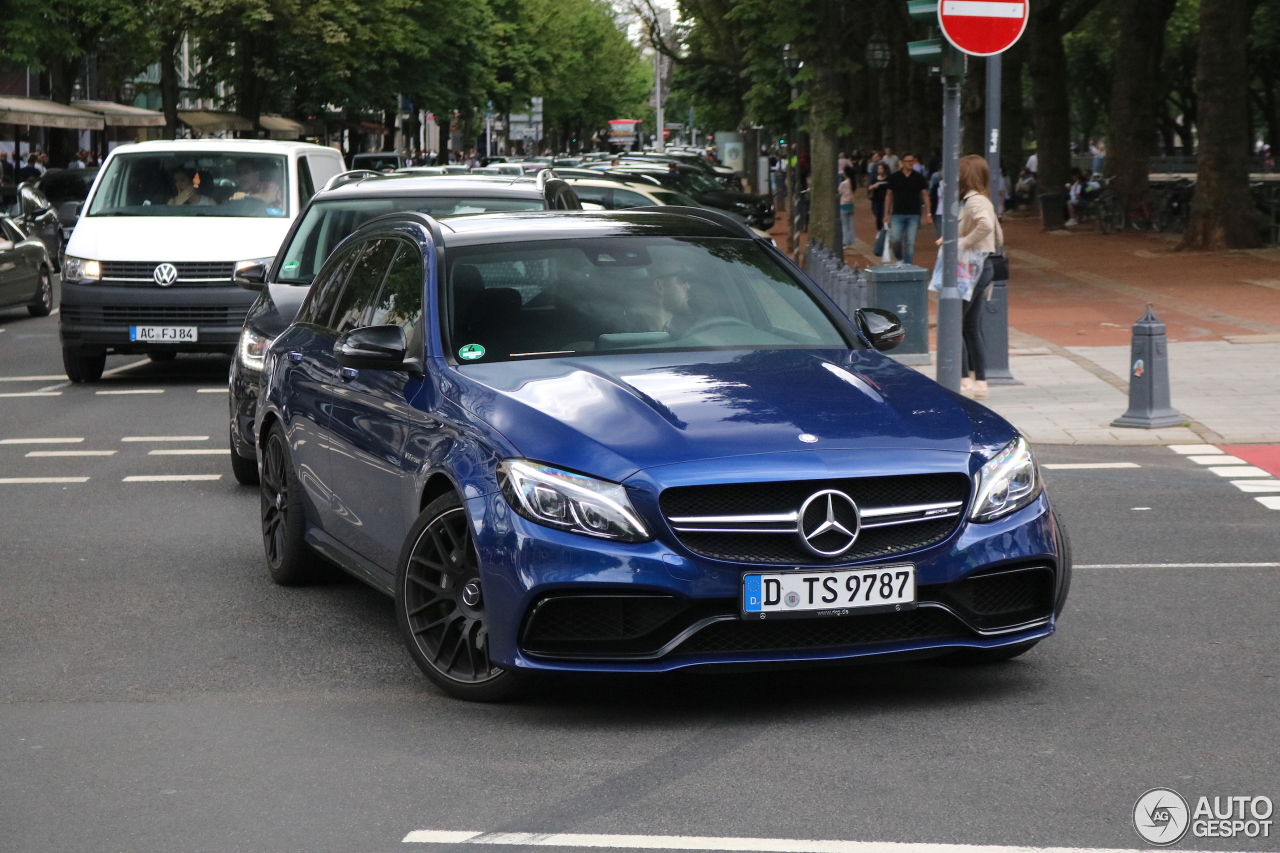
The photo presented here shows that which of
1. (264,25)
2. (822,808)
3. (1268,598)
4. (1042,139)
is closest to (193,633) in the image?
(822,808)

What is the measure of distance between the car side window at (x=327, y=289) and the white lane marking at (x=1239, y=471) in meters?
5.51

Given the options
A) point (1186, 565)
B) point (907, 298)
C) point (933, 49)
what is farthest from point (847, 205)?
point (1186, 565)

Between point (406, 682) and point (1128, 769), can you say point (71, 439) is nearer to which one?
point (406, 682)

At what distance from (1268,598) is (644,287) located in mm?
2786

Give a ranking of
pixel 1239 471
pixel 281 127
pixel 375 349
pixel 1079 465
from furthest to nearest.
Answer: pixel 281 127
pixel 1079 465
pixel 1239 471
pixel 375 349

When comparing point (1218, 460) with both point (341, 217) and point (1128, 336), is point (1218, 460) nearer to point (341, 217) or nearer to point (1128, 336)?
point (341, 217)

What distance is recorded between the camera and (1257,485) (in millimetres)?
10812

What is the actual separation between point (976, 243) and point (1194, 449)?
3504 millimetres

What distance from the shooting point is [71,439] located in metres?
13.3

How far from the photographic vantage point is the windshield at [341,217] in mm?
12031

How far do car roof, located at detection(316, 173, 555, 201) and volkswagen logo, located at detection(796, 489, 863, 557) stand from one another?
22.2ft

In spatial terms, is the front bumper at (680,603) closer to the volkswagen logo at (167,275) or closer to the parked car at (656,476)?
the parked car at (656,476)

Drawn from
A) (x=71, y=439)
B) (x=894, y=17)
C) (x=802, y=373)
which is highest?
(x=894, y=17)

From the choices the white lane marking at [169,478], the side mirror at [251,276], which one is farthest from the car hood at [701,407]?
the side mirror at [251,276]
